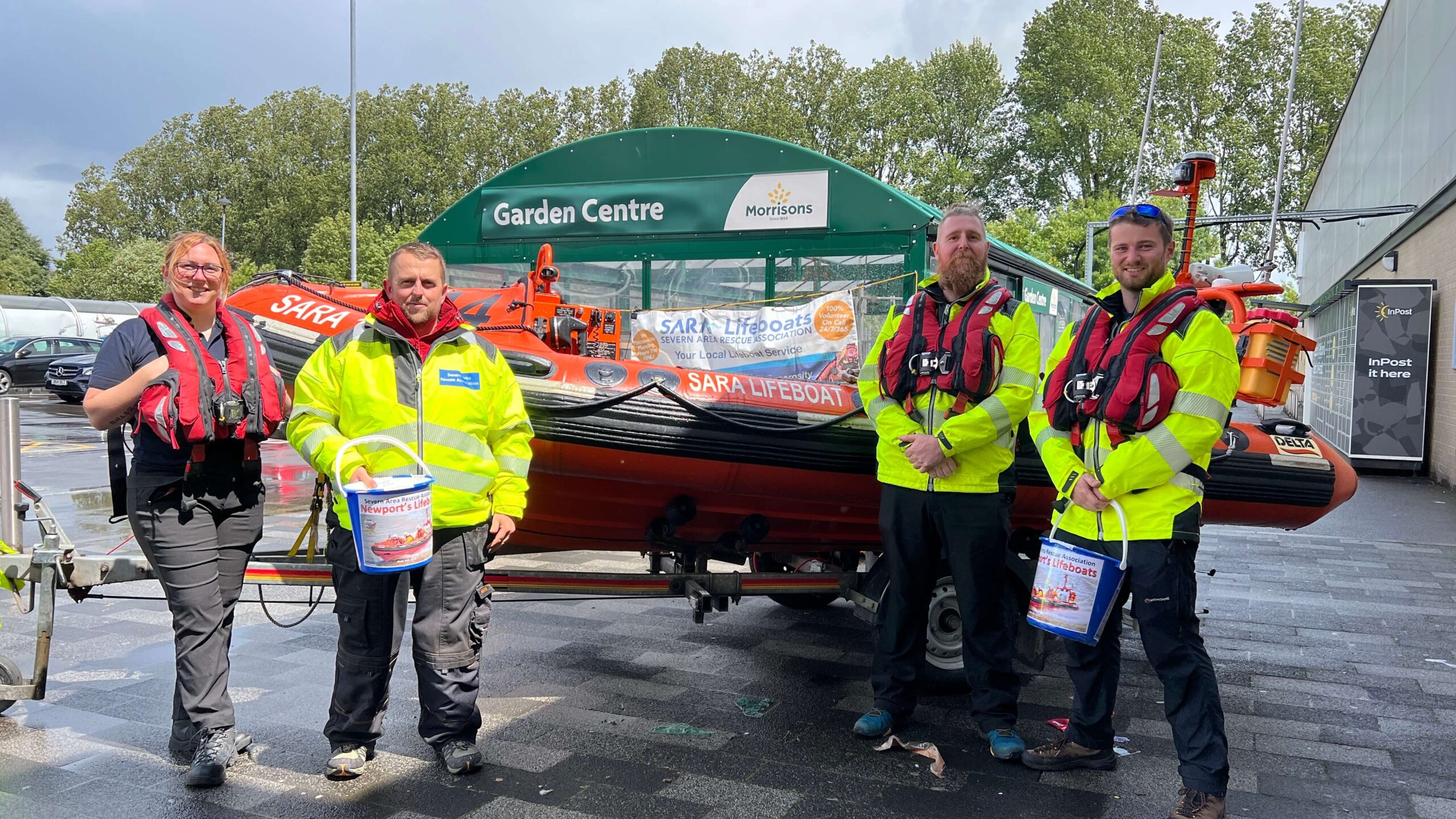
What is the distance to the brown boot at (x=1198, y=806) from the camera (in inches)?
118

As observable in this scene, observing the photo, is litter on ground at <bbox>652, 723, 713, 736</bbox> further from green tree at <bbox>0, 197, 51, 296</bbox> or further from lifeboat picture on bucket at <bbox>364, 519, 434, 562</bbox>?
green tree at <bbox>0, 197, 51, 296</bbox>

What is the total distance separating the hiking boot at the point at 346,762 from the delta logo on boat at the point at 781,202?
4.23 m

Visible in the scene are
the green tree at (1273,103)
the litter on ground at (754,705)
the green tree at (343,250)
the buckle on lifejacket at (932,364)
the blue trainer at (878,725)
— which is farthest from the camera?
the green tree at (1273,103)

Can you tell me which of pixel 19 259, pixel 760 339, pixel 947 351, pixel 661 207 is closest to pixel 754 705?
pixel 947 351

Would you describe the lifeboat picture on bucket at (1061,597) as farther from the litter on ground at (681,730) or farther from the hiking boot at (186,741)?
the hiking boot at (186,741)

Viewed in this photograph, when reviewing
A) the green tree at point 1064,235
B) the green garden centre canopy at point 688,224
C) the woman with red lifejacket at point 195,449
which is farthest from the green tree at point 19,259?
the woman with red lifejacket at point 195,449

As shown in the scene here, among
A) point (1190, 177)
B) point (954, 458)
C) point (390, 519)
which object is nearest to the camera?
point (390, 519)

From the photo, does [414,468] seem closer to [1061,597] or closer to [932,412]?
[932,412]

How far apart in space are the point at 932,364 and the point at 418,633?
6.47 ft

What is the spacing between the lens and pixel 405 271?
3.20 metres

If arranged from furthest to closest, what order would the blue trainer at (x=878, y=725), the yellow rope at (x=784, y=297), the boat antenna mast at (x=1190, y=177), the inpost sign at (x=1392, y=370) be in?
1. the inpost sign at (x=1392, y=370)
2. the yellow rope at (x=784, y=297)
3. the boat antenna mast at (x=1190, y=177)
4. the blue trainer at (x=878, y=725)

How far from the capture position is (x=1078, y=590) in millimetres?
3129

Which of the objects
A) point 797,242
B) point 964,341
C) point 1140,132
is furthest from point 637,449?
point 1140,132

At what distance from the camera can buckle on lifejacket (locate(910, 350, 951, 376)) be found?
3.51 meters
